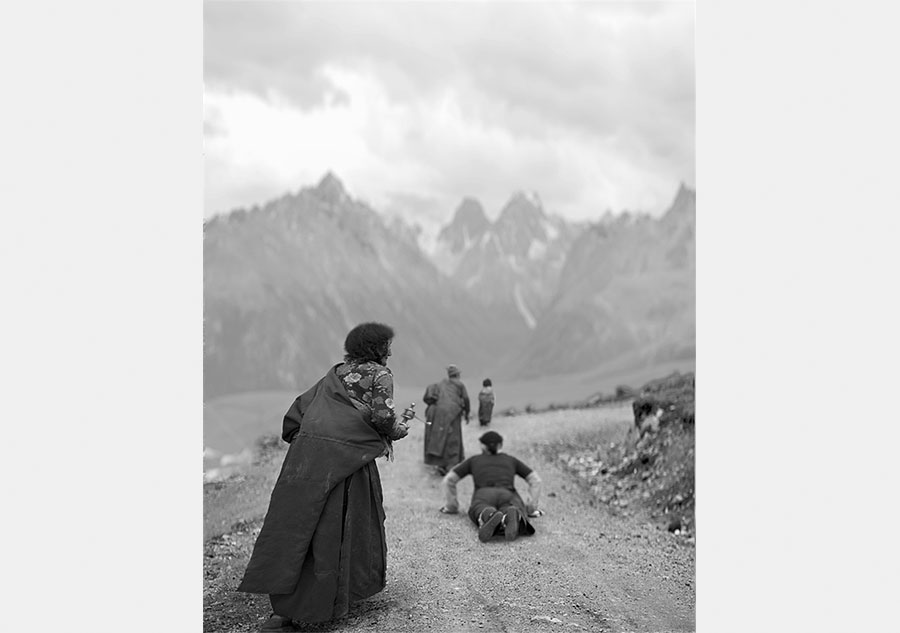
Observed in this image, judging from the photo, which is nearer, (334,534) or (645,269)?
(334,534)

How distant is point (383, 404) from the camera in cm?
577

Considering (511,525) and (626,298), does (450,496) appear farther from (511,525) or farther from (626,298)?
(626,298)

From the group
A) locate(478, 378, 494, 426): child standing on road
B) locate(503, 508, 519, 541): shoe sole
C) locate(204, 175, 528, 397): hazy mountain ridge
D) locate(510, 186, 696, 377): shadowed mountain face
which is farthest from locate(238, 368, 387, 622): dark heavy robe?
locate(510, 186, 696, 377): shadowed mountain face

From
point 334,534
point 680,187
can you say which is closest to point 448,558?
point 334,534

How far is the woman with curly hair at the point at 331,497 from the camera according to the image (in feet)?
18.6

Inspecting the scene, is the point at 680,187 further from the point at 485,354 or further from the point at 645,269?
the point at 485,354

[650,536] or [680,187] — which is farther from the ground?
[680,187]

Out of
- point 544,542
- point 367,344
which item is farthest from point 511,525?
point 367,344

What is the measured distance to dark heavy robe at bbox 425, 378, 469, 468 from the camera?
8.63m

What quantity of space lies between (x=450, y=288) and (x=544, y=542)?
3.79 m

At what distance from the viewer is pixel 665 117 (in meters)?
9.40

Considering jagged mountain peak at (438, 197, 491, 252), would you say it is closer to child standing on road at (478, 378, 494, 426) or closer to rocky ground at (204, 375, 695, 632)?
child standing on road at (478, 378, 494, 426)
